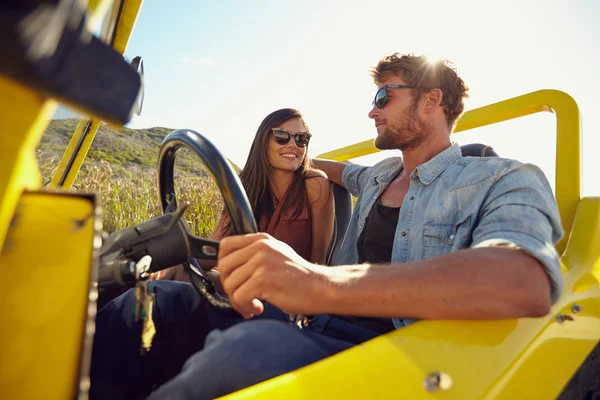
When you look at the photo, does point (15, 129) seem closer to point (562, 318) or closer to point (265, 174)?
point (562, 318)

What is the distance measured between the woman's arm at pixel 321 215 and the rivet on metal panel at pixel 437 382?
1.68 meters

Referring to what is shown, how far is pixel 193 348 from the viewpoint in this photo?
1.22m

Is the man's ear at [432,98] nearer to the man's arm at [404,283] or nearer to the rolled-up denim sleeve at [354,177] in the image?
the rolled-up denim sleeve at [354,177]

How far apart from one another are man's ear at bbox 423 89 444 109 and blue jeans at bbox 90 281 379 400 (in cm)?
120

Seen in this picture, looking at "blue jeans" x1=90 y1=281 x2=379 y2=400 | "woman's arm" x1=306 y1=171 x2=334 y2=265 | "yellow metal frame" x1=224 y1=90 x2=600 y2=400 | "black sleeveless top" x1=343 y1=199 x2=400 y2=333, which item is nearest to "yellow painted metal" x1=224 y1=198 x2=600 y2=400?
"yellow metal frame" x1=224 y1=90 x2=600 y2=400

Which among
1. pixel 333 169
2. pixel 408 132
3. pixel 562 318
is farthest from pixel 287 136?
pixel 562 318

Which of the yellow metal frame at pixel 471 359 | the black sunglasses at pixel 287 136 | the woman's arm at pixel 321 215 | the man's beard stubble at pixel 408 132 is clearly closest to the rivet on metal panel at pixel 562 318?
the yellow metal frame at pixel 471 359

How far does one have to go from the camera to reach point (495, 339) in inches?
30.6

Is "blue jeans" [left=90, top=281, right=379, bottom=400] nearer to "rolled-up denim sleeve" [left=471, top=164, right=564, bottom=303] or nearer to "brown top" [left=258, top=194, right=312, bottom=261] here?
"rolled-up denim sleeve" [left=471, top=164, right=564, bottom=303]

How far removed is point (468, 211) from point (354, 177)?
97 centimetres

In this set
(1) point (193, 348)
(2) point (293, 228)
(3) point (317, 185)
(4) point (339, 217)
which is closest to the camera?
(1) point (193, 348)

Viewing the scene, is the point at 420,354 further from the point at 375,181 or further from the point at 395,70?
the point at 395,70

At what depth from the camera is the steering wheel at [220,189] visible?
35.8 inches

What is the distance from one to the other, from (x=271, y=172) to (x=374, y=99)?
0.88 metres
